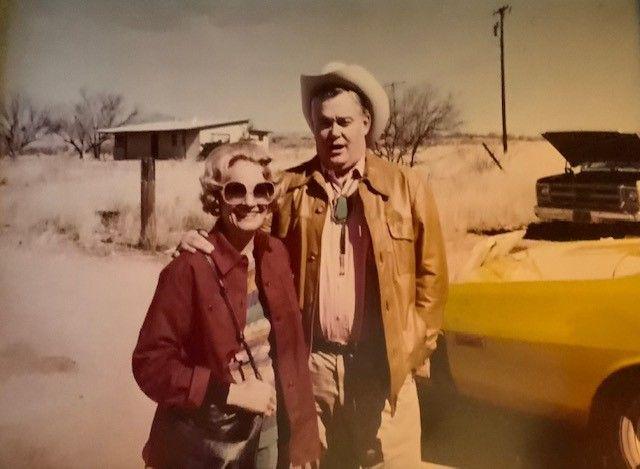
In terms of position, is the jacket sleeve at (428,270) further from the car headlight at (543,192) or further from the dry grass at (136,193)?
the car headlight at (543,192)

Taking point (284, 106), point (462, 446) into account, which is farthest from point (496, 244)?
point (284, 106)

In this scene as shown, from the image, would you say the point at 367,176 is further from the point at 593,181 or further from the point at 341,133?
the point at 593,181

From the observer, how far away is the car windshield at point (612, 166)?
1.91 metres

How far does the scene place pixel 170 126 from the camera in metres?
1.92

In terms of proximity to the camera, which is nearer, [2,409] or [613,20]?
[2,409]

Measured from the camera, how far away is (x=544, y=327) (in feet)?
5.74

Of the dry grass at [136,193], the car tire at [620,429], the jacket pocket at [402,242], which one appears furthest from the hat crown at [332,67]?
the car tire at [620,429]

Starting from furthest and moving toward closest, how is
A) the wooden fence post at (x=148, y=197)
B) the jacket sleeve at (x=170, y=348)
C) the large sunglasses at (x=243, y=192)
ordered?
the wooden fence post at (x=148, y=197) → the large sunglasses at (x=243, y=192) → the jacket sleeve at (x=170, y=348)

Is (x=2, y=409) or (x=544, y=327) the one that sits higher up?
(x=544, y=327)

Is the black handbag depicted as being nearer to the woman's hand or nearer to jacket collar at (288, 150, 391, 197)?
the woman's hand

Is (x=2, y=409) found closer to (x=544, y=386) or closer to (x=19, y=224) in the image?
(x=19, y=224)

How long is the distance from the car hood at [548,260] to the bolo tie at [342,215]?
1.03 feet

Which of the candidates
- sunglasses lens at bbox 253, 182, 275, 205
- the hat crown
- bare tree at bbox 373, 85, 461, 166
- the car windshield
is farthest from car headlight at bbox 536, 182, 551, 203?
sunglasses lens at bbox 253, 182, 275, 205

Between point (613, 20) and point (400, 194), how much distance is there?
85 centimetres
